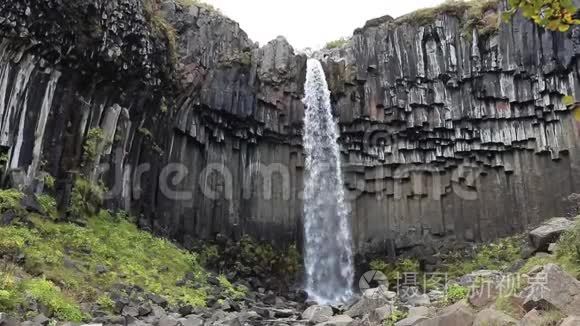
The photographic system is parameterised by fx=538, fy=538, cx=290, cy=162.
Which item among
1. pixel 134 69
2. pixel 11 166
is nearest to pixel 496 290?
pixel 11 166

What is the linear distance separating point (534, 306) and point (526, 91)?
20.5 meters

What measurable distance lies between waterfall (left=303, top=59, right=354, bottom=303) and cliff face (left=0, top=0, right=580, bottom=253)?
509 mm

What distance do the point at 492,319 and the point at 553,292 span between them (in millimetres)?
726

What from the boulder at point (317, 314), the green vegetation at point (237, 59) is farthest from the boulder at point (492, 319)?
the green vegetation at point (237, 59)

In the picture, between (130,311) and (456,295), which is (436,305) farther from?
(130,311)

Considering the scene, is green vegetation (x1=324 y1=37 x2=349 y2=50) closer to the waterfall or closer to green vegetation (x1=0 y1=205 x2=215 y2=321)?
the waterfall

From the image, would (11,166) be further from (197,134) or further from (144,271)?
(197,134)

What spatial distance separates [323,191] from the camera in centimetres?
2633

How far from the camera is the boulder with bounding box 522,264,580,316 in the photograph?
5.67m

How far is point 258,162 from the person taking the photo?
1009 inches

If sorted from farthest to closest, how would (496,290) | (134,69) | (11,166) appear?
(134,69) < (11,166) < (496,290)

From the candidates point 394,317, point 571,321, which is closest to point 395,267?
point 394,317

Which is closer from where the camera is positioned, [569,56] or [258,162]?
[569,56]

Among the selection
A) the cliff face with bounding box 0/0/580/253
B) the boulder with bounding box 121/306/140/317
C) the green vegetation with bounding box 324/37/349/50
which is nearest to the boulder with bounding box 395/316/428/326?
the boulder with bounding box 121/306/140/317
